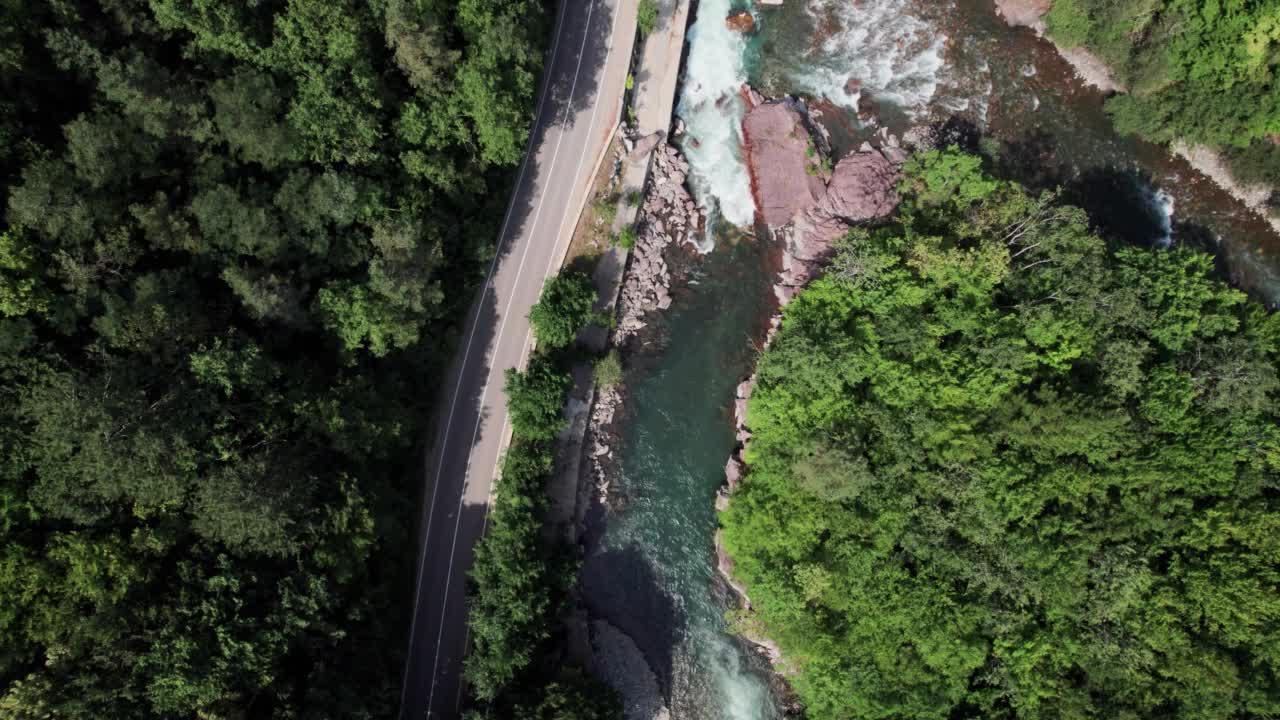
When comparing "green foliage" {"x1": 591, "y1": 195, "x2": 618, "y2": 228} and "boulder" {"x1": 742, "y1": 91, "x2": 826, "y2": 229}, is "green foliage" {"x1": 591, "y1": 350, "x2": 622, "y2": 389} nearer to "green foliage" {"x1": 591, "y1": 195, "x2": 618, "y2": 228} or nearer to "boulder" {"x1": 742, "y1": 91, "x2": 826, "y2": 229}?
"green foliage" {"x1": 591, "y1": 195, "x2": 618, "y2": 228}

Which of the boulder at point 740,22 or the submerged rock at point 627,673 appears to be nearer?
the submerged rock at point 627,673

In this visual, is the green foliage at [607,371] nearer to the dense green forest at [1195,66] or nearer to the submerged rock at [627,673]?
the submerged rock at [627,673]

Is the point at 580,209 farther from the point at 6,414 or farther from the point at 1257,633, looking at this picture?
the point at 1257,633

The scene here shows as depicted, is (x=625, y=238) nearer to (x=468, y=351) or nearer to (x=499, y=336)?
(x=499, y=336)

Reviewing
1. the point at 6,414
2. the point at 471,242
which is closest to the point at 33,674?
the point at 6,414

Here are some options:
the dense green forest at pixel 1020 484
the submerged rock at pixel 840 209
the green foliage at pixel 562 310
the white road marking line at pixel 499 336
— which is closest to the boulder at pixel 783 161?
the submerged rock at pixel 840 209

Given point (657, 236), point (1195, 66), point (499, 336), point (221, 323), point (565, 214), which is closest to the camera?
point (221, 323)

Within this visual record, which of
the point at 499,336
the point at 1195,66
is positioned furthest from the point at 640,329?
the point at 1195,66
